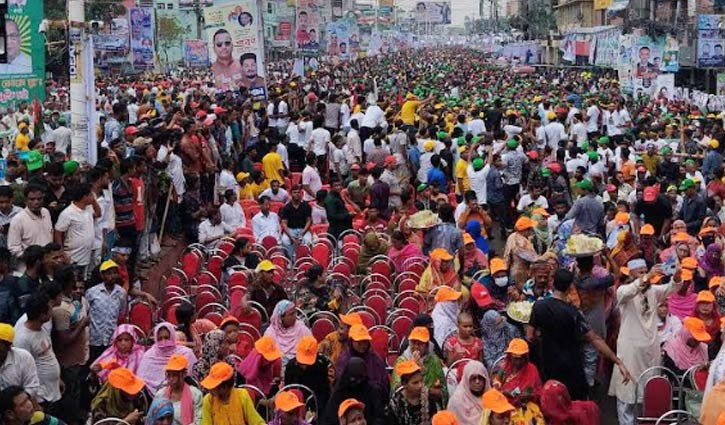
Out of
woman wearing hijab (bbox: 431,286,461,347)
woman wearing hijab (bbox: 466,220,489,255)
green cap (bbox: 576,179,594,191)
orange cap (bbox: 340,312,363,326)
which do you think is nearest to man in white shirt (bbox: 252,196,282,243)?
woman wearing hijab (bbox: 466,220,489,255)

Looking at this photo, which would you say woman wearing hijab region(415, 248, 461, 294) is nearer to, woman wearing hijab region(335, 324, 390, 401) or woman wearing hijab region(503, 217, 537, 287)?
woman wearing hijab region(503, 217, 537, 287)

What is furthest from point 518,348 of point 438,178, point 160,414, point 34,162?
point 438,178

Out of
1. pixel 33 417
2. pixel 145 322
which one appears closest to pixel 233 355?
pixel 145 322

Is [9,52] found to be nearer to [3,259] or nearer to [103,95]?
[3,259]

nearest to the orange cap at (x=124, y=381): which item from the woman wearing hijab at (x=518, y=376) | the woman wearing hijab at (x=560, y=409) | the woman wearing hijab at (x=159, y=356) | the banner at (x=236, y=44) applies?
the woman wearing hijab at (x=159, y=356)

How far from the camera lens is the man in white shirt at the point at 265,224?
39.1 ft

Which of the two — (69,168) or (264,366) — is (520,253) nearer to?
(264,366)

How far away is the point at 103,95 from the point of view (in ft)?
88.5

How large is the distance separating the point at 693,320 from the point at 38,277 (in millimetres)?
4697

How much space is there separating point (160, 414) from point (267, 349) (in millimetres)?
1198

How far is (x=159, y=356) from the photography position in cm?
734

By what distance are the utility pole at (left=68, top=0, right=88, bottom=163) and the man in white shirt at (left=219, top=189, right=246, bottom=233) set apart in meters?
1.65

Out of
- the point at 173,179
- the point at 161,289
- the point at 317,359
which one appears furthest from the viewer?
the point at 173,179

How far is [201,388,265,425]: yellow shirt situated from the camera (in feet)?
21.1
